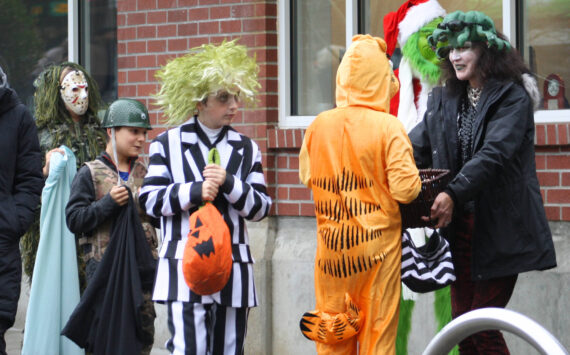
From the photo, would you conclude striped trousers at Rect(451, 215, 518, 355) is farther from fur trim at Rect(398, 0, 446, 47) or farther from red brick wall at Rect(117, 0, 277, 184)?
red brick wall at Rect(117, 0, 277, 184)

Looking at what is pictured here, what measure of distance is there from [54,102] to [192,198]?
7.03 ft

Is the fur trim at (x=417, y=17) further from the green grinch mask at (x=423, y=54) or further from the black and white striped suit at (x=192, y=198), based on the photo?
the black and white striped suit at (x=192, y=198)

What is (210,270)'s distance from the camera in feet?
15.6

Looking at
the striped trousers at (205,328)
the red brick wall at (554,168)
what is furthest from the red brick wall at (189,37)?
the striped trousers at (205,328)

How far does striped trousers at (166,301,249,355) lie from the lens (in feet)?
16.2

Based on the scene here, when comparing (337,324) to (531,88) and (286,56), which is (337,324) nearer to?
(531,88)

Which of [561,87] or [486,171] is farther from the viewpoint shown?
[561,87]

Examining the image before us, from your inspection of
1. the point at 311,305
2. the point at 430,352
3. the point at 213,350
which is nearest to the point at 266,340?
the point at 311,305

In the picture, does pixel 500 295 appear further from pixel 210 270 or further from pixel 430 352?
pixel 430 352

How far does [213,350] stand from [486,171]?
60.0 inches

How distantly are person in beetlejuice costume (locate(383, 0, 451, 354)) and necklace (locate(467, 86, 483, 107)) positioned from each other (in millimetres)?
688

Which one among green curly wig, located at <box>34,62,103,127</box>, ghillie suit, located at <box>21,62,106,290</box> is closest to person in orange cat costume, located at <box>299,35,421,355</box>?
ghillie suit, located at <box>21,62,106,290</box>

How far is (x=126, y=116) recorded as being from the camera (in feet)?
19.6

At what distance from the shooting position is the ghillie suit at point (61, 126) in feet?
21.9
